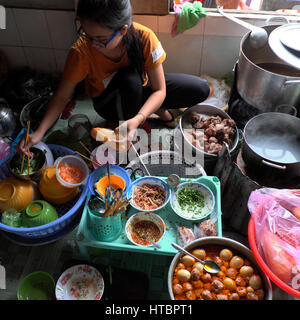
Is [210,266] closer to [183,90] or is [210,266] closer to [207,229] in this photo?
[207,229]

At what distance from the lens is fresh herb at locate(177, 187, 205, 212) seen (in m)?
1.62

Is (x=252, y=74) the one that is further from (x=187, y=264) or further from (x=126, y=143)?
(x=187, y=264)

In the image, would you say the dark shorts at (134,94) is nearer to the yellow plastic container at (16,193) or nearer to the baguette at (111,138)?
the baguette at (111,138)

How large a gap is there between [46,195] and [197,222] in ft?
3.09

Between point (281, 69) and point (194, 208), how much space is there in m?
1.31

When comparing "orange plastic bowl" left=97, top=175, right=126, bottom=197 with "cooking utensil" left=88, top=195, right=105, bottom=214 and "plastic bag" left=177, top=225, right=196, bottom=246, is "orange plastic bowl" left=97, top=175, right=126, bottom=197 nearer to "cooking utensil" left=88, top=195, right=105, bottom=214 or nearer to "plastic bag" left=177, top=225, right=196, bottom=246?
"cooking utensil" left=88, top=195, right=105, bottom=214

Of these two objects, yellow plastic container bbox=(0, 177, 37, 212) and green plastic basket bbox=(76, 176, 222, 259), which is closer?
green plastic basket bbox=(76, 176, 222, 259)

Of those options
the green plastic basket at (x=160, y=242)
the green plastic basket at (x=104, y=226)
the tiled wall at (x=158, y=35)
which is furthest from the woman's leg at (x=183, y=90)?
the green plastic basket at (x=104, y=226)

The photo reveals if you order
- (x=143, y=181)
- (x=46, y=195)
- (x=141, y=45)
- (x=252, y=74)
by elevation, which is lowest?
(x=46, y=195)

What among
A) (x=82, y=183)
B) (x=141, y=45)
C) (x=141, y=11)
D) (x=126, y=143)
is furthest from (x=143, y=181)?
(x=141, y=11)

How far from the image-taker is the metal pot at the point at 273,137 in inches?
67.3

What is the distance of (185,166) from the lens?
1.86 meters

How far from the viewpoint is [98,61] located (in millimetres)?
1781

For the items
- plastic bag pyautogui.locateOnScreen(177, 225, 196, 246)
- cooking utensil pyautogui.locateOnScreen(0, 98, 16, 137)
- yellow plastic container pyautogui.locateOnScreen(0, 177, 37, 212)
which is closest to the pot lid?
plastic bag pyautogui.locateOnScreen(177, 225, 196, 246)
